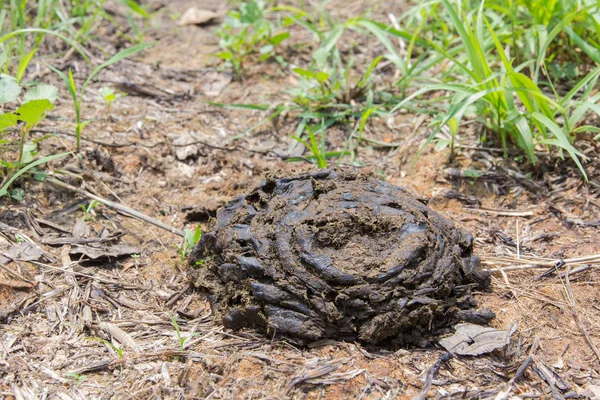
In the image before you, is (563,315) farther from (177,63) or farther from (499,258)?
(177,63)

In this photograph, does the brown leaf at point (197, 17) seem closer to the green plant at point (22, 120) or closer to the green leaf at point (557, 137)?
the green plant at point (22, 120)

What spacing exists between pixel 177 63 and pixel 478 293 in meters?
2.66

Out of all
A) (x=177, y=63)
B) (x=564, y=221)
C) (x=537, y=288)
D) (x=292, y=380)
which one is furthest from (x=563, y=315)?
(x=177, y=63)

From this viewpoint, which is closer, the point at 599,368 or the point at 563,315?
the point at 599,368

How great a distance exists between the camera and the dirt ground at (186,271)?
195 centimetres

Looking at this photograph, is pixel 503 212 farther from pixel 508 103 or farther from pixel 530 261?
pixel 508 103

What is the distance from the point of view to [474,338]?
212 centimetres

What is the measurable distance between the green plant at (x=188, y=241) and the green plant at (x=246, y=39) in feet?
5.38

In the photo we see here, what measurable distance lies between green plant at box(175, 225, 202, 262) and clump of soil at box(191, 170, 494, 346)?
0.12 metres

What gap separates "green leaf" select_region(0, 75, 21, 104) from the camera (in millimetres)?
2545

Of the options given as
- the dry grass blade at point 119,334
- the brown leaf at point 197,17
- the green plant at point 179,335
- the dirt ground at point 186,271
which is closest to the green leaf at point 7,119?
the dirt ground at point 186,271

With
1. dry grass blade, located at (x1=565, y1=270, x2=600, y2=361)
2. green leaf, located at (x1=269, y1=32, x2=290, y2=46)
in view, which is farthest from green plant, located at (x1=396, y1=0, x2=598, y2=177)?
green leaf, located at (x1=269, y1=32, x2=290, y2=46)

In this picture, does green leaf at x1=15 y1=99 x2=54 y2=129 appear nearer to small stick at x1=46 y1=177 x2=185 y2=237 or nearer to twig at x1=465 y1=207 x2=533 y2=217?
small stick at x1=46 y1=177 x2=185 y2=237

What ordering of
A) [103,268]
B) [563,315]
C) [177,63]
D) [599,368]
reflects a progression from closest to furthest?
1. [599,368]
2. [563,315]
3. [103,268]
4. [177,63]
